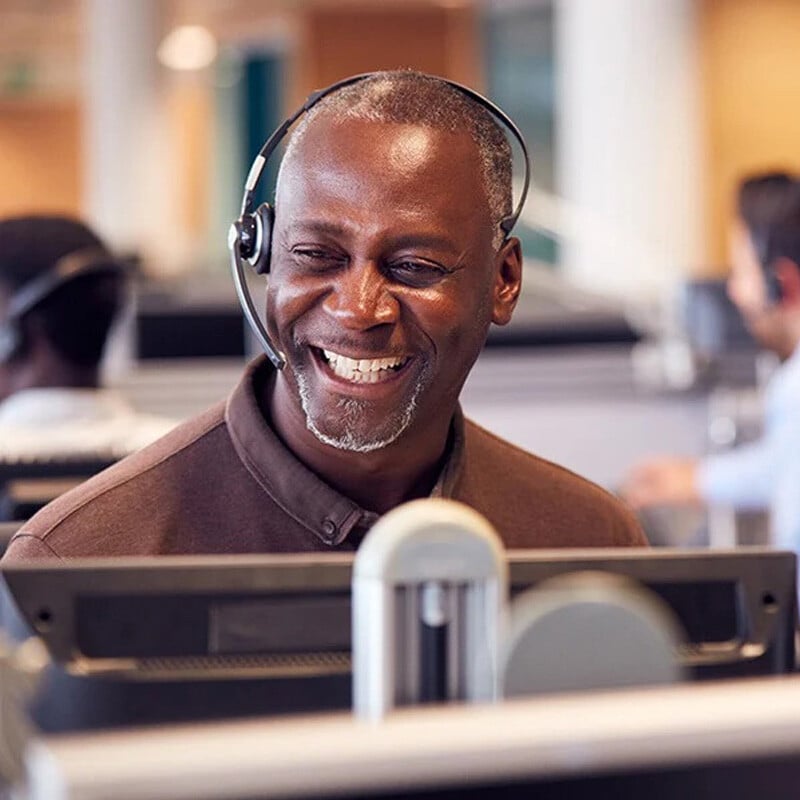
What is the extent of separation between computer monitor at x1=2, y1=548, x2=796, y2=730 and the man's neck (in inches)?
16.9

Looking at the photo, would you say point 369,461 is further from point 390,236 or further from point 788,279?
point 788,279

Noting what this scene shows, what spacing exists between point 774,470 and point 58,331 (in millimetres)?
1409

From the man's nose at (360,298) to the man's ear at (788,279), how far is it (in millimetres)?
2168

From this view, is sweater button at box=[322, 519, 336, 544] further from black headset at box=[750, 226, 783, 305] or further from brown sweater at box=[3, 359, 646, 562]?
black headset at box=[750, 226, 783, 305]

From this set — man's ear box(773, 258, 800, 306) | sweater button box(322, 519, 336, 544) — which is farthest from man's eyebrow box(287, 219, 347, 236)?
man's ear box(773, 258, 800, 306)

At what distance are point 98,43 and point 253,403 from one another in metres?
11.3

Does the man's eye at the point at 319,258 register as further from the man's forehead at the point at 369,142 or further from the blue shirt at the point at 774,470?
the blue shirt at the point at 774,470

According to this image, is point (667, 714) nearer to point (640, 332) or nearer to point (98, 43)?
point (640, 332)

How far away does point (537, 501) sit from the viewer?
4.68 feet

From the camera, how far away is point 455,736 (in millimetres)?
598

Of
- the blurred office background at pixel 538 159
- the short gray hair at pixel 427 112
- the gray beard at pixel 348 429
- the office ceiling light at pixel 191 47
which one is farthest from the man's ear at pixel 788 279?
the office ceiling light at pixel 191 47

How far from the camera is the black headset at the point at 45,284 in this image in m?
2.49

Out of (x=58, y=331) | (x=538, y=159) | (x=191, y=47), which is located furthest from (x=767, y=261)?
(x=191, y=47)

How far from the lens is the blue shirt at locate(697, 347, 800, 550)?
2.85 metres
